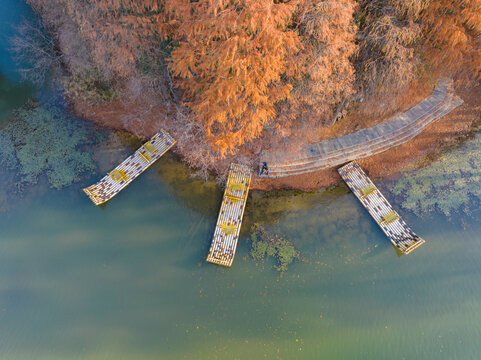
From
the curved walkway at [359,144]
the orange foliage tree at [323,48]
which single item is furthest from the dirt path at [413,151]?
the orange foliage tree at [323,48]

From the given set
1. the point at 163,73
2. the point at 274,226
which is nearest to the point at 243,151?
the point at 274,226

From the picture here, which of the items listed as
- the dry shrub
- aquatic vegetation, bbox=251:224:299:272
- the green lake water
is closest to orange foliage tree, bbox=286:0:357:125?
the dry shrub

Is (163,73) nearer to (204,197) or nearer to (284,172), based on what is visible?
(204,197)

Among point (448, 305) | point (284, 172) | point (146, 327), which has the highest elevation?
point (284, 172)

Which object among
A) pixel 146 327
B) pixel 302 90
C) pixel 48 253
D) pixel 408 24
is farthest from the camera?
pixel 48 253

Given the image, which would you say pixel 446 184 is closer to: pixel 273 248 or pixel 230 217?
pixel 273 248

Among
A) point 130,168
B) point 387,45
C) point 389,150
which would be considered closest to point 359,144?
point 389,150

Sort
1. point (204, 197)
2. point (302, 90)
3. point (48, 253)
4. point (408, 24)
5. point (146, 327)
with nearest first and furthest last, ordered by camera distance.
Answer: point (408, 24)
point (302, 90)
point (146, 327)
point (48, 253)
point (204, 197)
